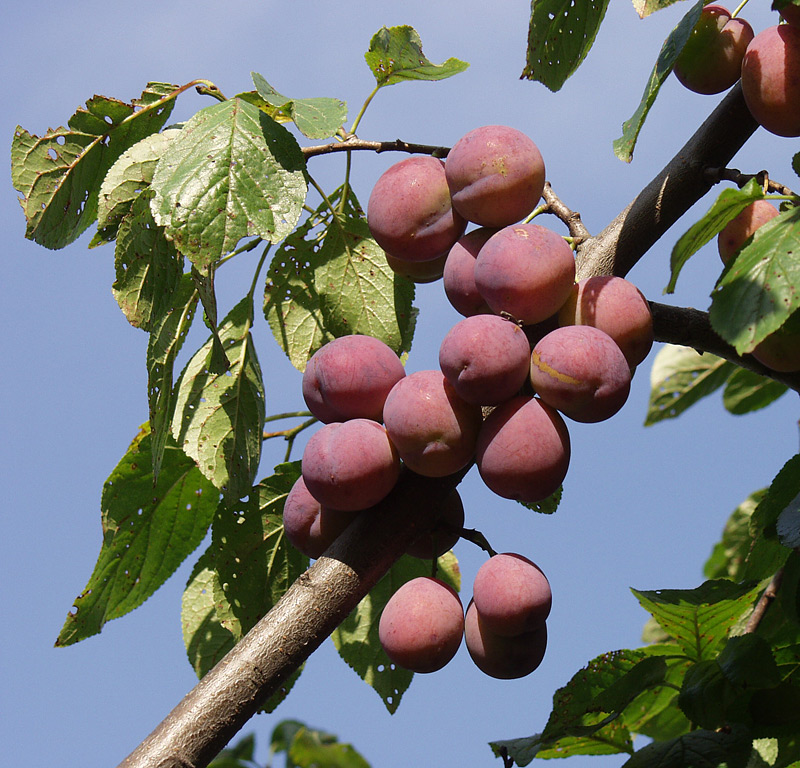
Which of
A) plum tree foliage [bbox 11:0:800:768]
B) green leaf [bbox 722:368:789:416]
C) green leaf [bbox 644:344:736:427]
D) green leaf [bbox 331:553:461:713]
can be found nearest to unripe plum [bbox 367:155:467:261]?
plum tree foliage [bbox 11:0:800:768]

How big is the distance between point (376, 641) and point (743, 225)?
38.0 inches

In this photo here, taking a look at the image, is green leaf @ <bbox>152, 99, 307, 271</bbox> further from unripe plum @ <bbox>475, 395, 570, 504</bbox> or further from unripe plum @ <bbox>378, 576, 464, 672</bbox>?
unripe plum @ <bbox>378, 576, 464, 672</bbox>

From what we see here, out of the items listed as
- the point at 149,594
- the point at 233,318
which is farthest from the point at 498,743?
the point at 233,318

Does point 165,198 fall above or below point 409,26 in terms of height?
below

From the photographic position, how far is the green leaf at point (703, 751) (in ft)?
4.00

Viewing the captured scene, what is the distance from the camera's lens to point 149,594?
167cm

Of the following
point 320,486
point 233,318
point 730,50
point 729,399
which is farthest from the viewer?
point 729,399

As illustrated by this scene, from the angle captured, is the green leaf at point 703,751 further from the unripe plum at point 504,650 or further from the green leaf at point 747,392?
the green leaf at point 747,392

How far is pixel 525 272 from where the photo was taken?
1053mm

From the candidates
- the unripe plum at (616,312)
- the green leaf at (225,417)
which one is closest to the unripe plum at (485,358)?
the unripe plum at (616,312)

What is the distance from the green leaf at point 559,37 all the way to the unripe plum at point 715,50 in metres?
0.20

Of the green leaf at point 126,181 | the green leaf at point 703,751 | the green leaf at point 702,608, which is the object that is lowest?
the green leaf at point 703,751

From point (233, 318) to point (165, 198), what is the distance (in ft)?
1.44

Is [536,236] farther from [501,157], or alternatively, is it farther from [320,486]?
[320,486]
